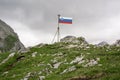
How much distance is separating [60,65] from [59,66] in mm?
452

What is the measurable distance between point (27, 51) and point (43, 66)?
21.1 m

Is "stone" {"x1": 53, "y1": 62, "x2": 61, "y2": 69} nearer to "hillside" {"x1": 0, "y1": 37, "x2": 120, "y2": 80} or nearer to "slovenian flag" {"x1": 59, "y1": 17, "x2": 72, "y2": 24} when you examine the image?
"hillside" {"x1": 0, "y1": 37, "x2": 120, "y2": 80}

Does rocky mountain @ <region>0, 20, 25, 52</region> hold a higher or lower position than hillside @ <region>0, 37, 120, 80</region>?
higher

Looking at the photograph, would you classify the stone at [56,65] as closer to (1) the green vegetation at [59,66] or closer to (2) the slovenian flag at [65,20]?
(1) the green vegetation at [59,66]

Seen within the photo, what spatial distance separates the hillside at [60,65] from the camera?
1711 inches

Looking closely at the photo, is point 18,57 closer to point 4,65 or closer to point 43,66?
point 4,65

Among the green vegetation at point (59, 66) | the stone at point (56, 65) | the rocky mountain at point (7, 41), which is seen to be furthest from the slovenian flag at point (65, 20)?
the rocky mountain at point (7, 41)

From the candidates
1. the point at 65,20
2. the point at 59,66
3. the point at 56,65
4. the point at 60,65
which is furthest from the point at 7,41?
the point at 59,66

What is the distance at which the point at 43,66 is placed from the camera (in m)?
60.1

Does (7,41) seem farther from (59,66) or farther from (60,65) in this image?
(59,66)

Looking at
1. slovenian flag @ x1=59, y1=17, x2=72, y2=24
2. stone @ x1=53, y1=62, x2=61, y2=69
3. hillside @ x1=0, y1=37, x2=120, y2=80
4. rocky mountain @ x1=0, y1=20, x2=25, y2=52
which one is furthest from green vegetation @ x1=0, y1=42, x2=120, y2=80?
rocky mountain @ x1=0, y1=20, x2=25, y2=52

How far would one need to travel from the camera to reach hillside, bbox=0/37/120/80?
4347 cm

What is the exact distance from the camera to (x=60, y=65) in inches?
2292

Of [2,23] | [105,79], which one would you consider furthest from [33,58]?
[2,23]
